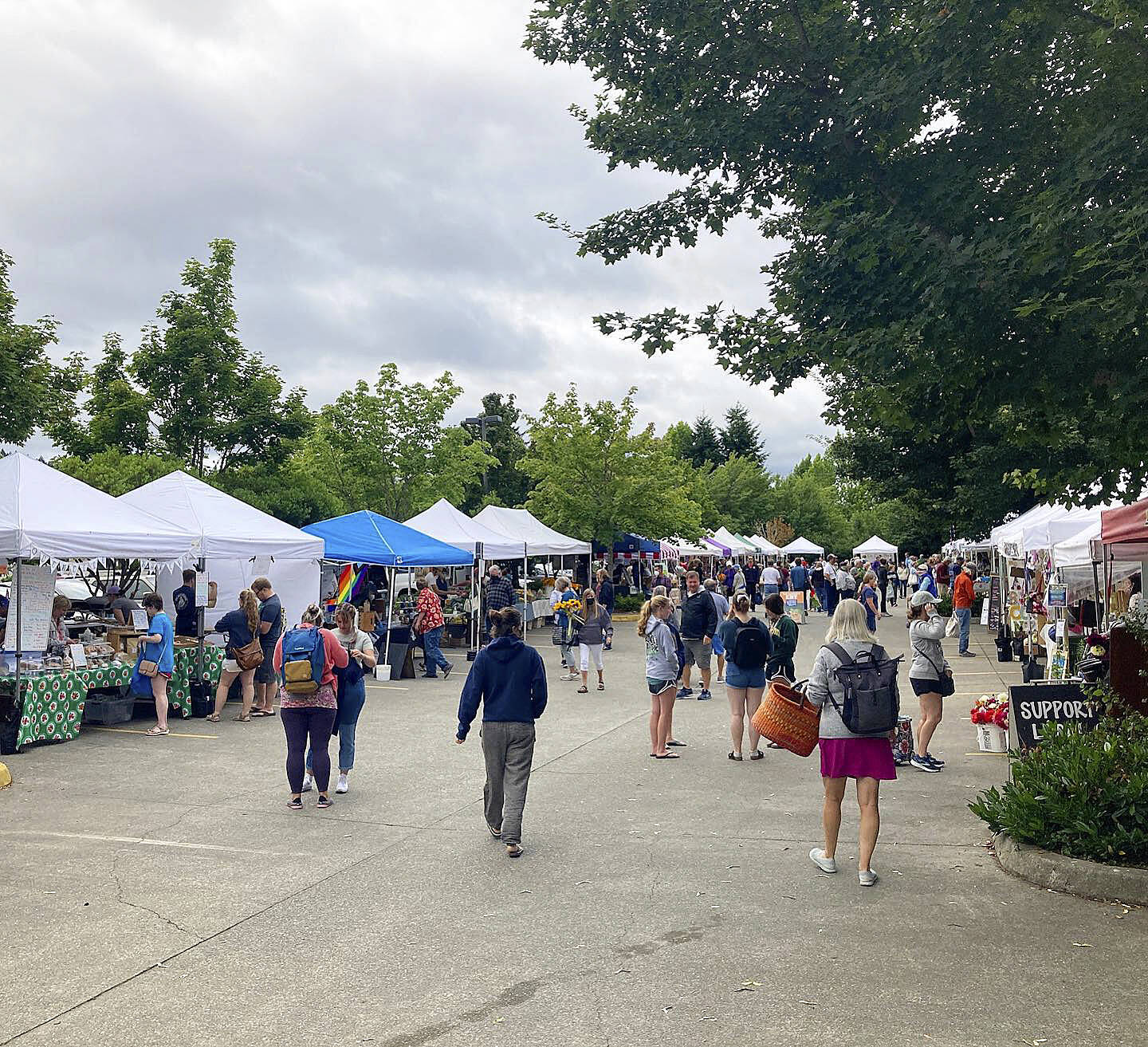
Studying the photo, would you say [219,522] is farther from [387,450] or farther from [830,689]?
[387,450]

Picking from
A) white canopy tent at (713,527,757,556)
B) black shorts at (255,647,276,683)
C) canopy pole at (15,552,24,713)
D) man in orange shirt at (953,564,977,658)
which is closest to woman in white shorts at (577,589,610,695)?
black shorts at (255,647,276,683)

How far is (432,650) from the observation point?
17844 mm

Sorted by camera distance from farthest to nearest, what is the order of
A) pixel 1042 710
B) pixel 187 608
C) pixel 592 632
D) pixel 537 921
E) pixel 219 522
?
pixel 592 632, pixel 187 608, pixel 219 522, pixel 1042 710, pixel 537 921

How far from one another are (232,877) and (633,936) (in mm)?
2644

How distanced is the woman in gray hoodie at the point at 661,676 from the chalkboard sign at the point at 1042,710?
3175 millimetres

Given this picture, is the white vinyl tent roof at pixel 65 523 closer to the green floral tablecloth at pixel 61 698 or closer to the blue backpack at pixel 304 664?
the green floral tablecloth at pixel 61 698

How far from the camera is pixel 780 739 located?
22.7 feet

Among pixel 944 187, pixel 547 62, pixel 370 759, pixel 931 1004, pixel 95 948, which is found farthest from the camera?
pixel 370 759

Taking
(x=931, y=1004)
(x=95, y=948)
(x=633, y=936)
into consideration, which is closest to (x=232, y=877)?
(x=95, y=948)

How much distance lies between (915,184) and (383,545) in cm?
1338

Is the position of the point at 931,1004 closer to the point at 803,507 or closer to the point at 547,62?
the point at 547,62

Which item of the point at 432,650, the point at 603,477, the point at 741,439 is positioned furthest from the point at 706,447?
the point at 432,650

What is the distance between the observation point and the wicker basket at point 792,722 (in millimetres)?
6852

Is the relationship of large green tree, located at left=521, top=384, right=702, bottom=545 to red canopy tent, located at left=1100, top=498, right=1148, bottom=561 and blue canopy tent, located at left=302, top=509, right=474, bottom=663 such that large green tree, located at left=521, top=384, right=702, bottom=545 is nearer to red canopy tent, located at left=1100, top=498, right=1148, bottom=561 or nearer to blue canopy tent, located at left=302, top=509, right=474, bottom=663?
blue canopy tent, located at left=302, top=509, right=474, bottom=663
